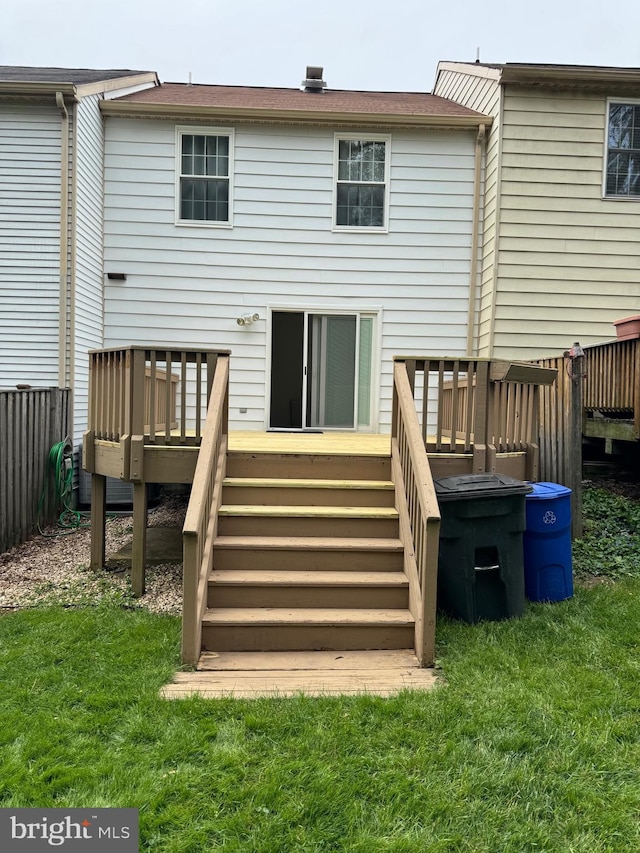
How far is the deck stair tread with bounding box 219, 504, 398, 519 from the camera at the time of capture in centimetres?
429

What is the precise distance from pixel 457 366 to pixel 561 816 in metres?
3.15

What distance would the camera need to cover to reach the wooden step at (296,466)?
4.82 meters

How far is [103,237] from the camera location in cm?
784

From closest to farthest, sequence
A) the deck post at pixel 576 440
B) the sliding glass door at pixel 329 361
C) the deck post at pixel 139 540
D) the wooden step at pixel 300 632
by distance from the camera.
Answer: the wooden step at pixel 300 632
the deck post at pixel 139 540
the deck post at pixel 576 440
the sliding glass door at pixel 329 361

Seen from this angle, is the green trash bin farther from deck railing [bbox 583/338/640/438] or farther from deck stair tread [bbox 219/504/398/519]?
deck railing [bbox 583/338/640/438]

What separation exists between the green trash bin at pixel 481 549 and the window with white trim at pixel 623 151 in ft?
19.1

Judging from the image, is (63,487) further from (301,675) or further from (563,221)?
(563,221)

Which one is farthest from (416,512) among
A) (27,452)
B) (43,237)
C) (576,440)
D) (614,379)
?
(43,237)

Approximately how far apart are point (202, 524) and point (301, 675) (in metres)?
1.08

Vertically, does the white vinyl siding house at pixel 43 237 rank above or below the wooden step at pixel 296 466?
above

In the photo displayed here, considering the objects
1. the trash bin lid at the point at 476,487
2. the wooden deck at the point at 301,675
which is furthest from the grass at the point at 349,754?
the trash bin lid at the point at 476,487

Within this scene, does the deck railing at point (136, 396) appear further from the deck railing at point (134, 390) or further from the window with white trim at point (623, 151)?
the window with white trim at point (623, 151)

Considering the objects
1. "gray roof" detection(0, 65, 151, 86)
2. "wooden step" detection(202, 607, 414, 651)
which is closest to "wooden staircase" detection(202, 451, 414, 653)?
"wooden step" detection(202, 607, 414, 651)

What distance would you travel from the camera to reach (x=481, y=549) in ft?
12.9
